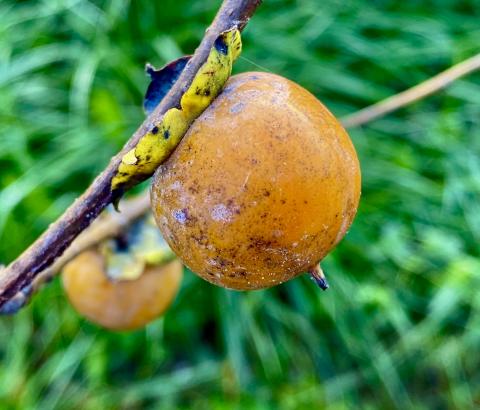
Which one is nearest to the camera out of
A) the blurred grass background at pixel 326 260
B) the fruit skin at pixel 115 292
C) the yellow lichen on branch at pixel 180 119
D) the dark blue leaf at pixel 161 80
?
the yellow lichen on branch at pixel 180 119

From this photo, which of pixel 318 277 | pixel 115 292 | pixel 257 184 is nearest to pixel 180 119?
pixel 257 184

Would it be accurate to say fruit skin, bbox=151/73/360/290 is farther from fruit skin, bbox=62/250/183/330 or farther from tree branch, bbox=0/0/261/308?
fruit skin, bbox=62/250/183/330

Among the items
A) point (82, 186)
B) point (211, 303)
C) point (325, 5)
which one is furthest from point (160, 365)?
point (325, 5)

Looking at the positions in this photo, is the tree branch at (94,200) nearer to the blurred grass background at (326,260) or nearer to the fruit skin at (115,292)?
the fruit skin at (115,292)

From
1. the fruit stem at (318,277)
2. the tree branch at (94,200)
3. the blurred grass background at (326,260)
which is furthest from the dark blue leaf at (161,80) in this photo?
the blurred grass background at (326,260)

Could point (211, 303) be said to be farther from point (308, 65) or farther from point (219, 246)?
point (219, 246)

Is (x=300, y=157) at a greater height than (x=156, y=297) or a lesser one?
greater

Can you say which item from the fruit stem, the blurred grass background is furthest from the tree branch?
the blurred grass background
